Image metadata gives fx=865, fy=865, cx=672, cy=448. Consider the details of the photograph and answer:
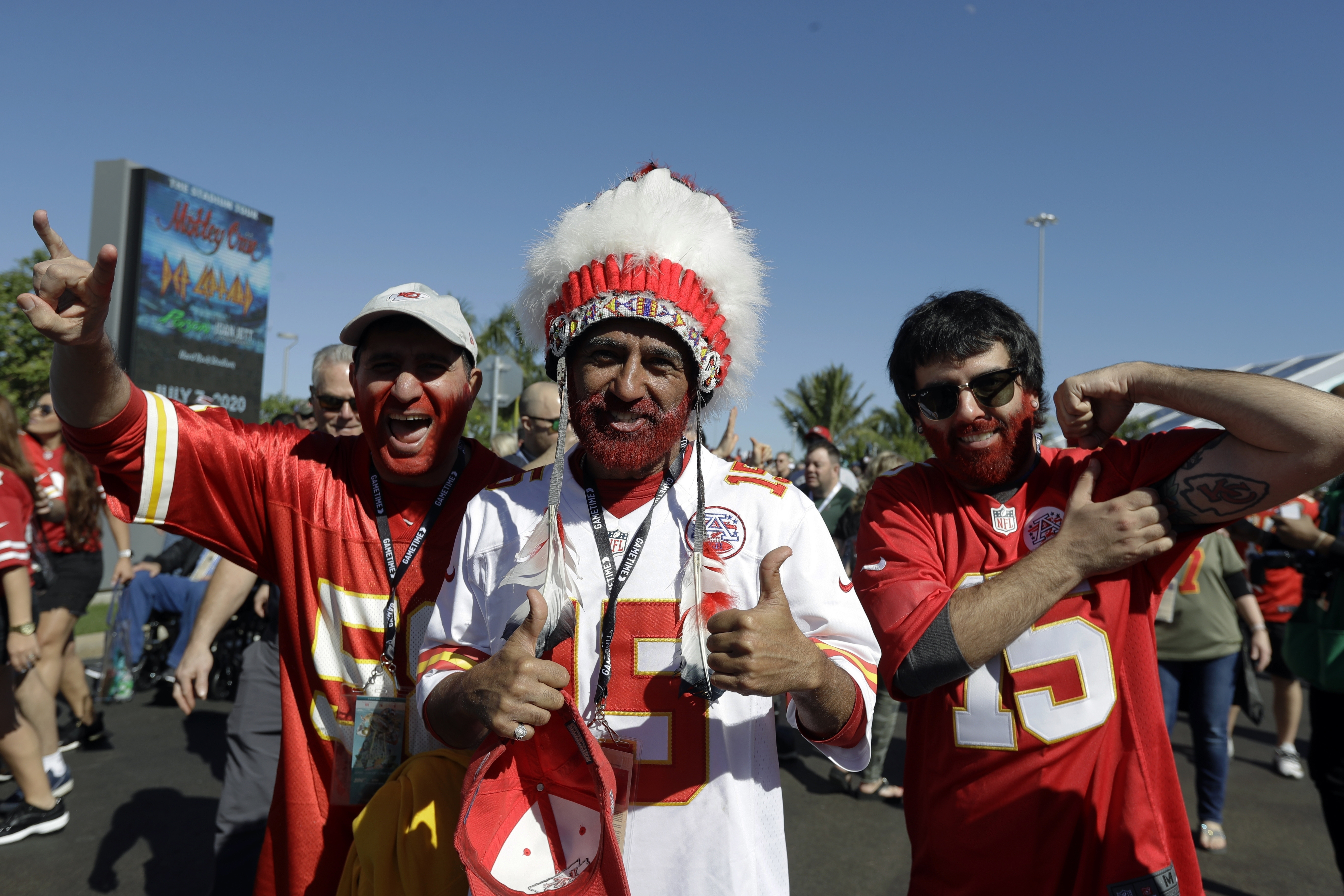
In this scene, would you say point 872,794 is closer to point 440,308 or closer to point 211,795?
point 211,795

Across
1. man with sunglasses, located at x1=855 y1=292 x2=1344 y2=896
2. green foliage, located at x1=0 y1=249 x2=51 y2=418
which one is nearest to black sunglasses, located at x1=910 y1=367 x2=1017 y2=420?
man with sunglasses, located at x1=855 y1=292 x2=1344 y2=896

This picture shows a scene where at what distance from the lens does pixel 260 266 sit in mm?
13172

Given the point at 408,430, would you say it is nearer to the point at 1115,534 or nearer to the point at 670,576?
the point at 670,576

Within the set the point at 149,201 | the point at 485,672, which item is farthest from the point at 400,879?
the point at 149,201

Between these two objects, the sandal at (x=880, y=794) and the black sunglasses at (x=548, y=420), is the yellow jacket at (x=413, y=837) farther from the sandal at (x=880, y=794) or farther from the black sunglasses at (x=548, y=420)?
the sandal at (x=880, y=794)

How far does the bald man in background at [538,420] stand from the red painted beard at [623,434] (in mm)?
3552

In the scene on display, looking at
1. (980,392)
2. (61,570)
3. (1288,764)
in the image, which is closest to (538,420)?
(61,570)

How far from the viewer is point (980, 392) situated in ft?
7.10

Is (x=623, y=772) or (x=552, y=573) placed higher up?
(x=552, y=573)

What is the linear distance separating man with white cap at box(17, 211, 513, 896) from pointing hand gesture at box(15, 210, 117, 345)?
0.12 meters

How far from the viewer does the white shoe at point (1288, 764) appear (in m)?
5.95

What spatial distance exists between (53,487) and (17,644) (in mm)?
1706

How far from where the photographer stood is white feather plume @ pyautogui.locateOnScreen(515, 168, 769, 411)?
1.95 meters

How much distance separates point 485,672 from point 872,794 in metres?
4.72
